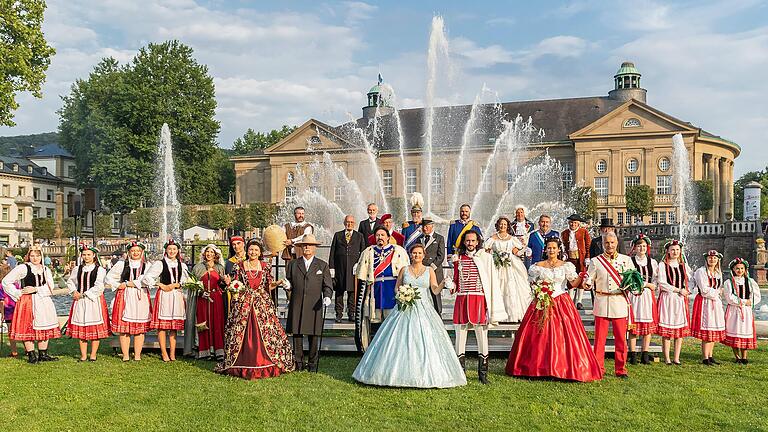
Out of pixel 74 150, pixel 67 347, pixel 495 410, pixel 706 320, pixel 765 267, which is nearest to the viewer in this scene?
pixel 495 410

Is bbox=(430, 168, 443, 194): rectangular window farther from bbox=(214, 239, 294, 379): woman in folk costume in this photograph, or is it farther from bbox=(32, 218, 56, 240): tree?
bbox=(214, 239, 294, 379): woman in folk costume

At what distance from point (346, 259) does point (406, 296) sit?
3453 mm

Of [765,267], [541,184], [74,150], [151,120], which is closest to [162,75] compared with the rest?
[151,120]

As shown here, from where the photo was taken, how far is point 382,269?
32.9 feet

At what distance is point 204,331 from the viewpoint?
10898 millimetres

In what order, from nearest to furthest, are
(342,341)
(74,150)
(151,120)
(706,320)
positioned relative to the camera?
(706,320), (342,341), (151,120), (74,150)

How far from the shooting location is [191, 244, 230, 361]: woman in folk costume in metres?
10.8

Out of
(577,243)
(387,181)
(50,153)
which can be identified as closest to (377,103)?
(387,181)

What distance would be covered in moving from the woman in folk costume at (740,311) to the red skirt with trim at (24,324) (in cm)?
1056

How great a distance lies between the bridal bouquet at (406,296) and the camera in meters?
8.78

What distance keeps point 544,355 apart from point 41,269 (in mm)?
7806

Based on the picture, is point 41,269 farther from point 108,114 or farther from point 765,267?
point 108,114

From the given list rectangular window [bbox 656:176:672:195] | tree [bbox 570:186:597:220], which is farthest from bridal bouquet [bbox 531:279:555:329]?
rectangular window [bbox 656:176:672:195]

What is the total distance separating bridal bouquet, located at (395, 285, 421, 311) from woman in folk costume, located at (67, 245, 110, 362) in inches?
197
